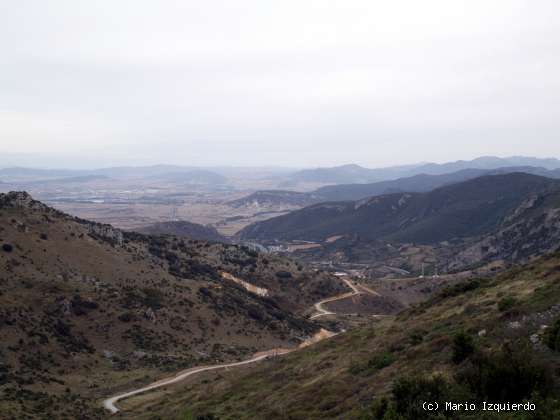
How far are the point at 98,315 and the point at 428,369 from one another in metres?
40.1

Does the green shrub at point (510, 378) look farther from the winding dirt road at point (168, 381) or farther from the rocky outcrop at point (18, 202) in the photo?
the rocky outcrop at point (18, 202)

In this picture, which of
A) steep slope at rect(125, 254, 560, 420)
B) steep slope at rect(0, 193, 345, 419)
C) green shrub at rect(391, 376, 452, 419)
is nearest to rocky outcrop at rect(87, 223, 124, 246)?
steep slope at rect(0, 193, 345, 419)

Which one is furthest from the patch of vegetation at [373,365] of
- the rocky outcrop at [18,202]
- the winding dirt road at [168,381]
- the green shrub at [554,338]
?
the rocky outcrop at [18,202]

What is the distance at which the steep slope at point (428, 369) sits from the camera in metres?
11.6

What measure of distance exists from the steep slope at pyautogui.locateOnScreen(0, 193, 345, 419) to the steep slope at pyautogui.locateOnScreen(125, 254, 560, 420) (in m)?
7.08

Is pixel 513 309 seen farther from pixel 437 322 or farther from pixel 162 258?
pixel 162 258

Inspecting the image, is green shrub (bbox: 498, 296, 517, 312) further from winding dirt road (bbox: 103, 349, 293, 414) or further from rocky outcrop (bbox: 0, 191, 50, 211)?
rocky outcrop (bbox: 0, 191, 50, 211)

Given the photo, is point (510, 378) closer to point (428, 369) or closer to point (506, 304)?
point (428, 369)

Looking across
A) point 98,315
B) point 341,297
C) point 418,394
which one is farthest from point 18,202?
point 418,394

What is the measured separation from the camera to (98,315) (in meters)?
48.3

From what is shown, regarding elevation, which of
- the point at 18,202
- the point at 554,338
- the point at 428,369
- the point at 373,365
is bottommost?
the point at 373,365

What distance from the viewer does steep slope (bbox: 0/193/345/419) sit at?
35000 mm

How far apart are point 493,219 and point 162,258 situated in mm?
152251

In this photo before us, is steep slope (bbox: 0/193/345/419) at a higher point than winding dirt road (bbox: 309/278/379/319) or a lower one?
higher
